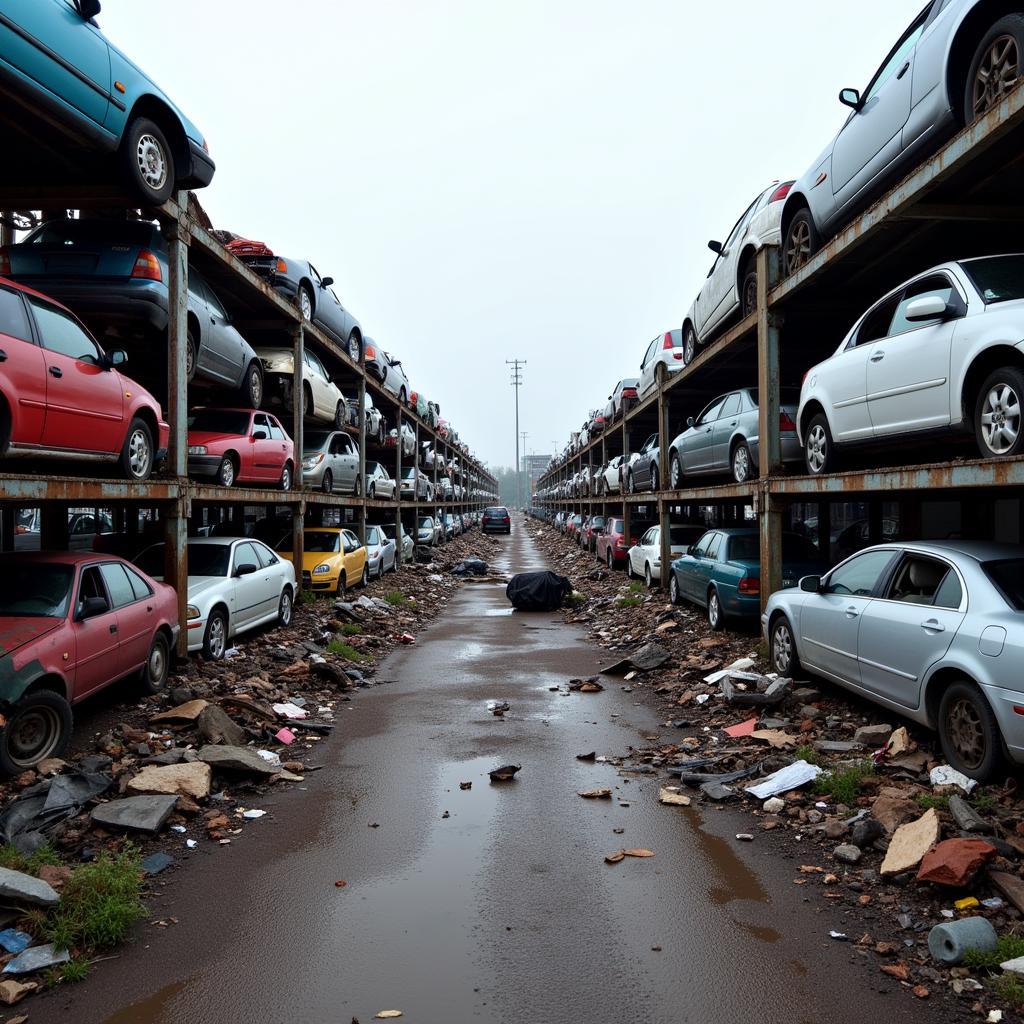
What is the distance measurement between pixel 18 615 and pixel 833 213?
839 cm

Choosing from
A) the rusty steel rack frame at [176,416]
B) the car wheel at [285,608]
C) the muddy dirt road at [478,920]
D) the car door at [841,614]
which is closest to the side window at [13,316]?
A: the rusty steel rack frame at [176,416]

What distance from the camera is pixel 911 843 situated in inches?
170

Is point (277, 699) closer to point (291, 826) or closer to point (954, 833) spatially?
point (291, 826)

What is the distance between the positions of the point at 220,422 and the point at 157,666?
470cm

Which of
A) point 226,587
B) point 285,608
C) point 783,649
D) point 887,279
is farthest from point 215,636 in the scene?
point 887,279

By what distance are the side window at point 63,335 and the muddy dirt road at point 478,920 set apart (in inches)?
153

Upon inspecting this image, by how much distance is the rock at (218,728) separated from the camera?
6.49 m

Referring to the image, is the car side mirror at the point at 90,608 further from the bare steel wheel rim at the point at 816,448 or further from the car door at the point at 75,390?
the bare steel wheel rim at the point at 816,448

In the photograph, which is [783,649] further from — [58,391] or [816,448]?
[58,391]

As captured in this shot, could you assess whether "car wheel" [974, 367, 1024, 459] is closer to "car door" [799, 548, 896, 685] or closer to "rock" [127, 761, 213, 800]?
"car door" [799, 548, 896, 685]

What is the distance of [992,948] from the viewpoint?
11.3 feet

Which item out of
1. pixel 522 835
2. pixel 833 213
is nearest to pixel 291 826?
pixel 522 835

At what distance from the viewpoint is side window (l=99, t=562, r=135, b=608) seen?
690 cm

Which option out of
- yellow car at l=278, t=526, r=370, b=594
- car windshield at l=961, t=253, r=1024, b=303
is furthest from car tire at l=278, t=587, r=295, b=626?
car windshield at l=961, t=253, r=1024, b=303
